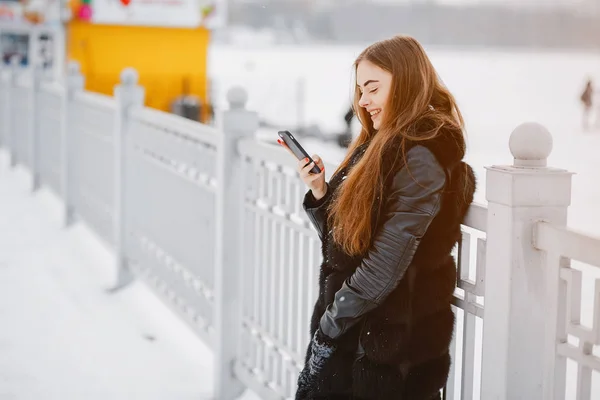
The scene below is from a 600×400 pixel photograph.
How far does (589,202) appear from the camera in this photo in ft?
36.7

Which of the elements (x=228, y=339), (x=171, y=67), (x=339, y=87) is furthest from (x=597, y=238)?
(x=339, y=87)

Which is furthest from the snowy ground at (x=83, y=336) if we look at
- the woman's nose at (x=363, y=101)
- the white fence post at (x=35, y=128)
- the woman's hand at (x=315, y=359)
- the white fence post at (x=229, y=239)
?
the white fence post at (x=35, y=128)

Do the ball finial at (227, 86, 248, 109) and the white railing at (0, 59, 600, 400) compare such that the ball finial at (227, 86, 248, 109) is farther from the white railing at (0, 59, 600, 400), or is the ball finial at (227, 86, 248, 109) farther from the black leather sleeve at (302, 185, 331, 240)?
the black leather sleeve at (302, 185, 331, 240)

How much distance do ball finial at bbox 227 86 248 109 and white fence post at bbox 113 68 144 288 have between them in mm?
2284

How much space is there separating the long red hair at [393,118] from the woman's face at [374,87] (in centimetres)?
1

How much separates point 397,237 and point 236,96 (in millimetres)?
2188

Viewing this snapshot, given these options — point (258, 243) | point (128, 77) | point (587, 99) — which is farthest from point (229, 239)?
point (587, 99)

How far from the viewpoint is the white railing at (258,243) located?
2.20 m

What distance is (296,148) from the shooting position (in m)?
2.53

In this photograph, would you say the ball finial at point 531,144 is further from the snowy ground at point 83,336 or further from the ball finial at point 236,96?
the snowy ground at point 83,336

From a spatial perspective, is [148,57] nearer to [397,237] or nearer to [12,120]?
[12,120]

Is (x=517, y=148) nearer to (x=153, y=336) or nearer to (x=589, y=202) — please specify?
(x=153, y=336)

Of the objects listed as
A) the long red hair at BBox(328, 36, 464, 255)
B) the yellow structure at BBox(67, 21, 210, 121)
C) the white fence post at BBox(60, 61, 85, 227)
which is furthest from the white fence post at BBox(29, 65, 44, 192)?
the long red hair at BBox(328, 36, 464, 255)

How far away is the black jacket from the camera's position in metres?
2.18
